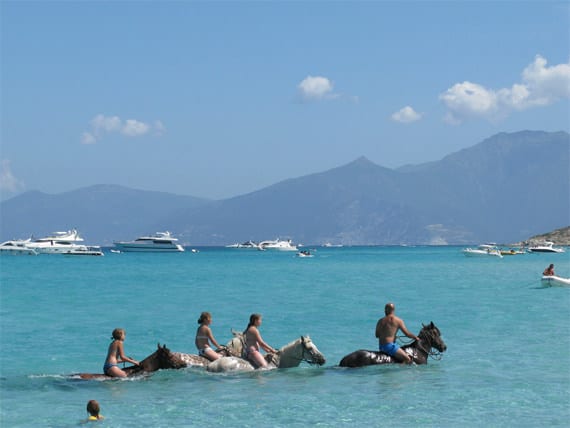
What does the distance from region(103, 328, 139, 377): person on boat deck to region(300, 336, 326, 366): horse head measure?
4668 mm

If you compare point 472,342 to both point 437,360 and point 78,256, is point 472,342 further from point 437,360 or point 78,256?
point 78,256

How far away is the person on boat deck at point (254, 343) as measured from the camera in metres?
22.7

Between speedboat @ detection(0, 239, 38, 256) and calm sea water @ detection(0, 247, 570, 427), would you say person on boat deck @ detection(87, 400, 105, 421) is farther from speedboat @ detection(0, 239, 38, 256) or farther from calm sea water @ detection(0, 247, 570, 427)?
speedboat @ detection(0, 239, 38, 256)

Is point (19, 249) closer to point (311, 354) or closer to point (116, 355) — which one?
point (116, 355)

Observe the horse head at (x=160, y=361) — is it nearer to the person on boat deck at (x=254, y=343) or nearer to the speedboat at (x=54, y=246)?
the person on boat deck at (x=254, y=343)

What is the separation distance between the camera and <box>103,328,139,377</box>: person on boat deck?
21.0 meters

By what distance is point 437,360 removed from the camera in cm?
2536

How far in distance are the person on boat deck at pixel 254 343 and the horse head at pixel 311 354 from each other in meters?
0.95

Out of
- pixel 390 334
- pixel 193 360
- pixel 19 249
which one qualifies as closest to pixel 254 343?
pixel 193 360

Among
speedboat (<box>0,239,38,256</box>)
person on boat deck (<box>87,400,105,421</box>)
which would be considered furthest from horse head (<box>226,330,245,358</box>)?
speedboat (<box>0,239,38,256</box>)

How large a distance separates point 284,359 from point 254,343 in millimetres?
1084

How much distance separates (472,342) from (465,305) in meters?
19.3

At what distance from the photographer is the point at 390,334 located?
22859 mm

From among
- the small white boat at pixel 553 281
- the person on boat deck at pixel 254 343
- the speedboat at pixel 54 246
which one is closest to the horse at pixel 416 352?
the person on boat deck at pixel 254 343
